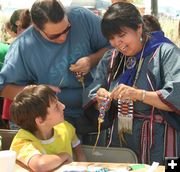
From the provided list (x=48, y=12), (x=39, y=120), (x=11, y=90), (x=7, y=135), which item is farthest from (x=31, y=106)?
(x=48, y=12)

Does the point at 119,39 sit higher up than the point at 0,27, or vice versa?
the point at 119,39

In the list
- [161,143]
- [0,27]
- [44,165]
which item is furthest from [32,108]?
[0,27]

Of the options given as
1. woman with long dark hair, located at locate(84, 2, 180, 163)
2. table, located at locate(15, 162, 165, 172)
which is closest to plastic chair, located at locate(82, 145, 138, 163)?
woman with long dark hair, located at locate(84, 2, 180, 163)

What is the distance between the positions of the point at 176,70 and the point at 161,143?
0.43m

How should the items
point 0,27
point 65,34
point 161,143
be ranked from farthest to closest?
point 0,27 → point 65,34 → point 161,143

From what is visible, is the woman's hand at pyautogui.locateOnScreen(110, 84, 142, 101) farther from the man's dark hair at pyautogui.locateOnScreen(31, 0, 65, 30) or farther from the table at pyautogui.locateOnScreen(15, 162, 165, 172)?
the man's dark hair at pyautogui.locateOnScreen(31, 0, 65, 30)

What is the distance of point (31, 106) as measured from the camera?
217 centimetres

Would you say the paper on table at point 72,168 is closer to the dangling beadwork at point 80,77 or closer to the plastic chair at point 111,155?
the plastic chair at point 111,155

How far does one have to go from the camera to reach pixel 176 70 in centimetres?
216

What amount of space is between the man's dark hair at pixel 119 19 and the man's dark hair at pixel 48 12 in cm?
31

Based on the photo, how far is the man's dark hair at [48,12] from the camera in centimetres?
240

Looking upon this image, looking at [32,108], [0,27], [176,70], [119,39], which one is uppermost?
[119,39]

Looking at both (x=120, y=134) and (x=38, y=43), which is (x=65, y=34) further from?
(x=120, y=134)

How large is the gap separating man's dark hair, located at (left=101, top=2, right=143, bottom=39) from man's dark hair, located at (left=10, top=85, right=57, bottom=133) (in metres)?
0.45
